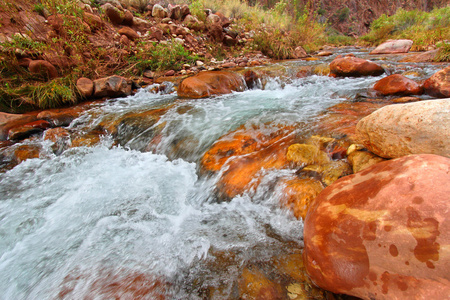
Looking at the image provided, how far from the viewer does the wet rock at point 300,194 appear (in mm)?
1604

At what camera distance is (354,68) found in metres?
5.04

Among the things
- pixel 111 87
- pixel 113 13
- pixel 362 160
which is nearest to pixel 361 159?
pixel 362 160

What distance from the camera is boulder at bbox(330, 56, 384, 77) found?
16.1 ft

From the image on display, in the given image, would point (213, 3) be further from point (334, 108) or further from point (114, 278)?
point (114, 278)

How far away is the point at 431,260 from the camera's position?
0.80 meters

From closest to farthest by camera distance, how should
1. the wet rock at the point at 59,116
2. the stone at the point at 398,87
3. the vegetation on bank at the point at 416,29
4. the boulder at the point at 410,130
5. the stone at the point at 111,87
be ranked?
the boulder at the point at 410,130
the stone at the point at 398,87
the wet rock at the point at 59,116
the stone at the point at 111,87
the vegetation on bank at the point at 416,29

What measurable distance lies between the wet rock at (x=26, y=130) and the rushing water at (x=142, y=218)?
1.00 ft

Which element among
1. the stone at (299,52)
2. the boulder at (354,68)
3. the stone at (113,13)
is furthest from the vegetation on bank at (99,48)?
the boulder at (354,68)

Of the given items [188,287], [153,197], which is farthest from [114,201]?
[188,287]

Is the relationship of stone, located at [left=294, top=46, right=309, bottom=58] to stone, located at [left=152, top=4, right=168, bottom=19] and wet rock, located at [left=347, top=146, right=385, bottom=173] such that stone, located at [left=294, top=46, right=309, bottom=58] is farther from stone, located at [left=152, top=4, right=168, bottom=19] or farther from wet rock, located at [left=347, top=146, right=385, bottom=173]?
wet rock, located at [left=347, top=146, right=385, bottom=173]

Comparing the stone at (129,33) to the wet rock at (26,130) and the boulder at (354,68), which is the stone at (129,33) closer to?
the wet rock at (26,130)

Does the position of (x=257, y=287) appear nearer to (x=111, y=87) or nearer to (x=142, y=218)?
(x=142, y=218)

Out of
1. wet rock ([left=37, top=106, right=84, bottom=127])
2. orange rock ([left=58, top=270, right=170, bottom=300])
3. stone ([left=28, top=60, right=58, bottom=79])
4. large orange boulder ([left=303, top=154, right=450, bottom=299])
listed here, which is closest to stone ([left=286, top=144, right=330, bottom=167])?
large orange boulder ([left=303, top=154, right=450, bottom=299])

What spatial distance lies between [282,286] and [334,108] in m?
2.98
